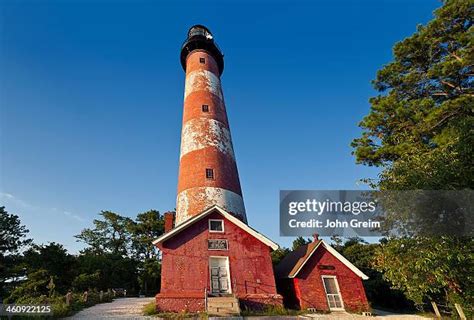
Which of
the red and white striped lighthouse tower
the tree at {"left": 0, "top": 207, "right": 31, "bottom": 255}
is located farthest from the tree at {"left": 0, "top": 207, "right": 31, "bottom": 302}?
the red and white striped lighthouse tower

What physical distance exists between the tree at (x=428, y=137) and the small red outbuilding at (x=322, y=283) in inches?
124

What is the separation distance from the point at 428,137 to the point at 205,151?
12.3 m

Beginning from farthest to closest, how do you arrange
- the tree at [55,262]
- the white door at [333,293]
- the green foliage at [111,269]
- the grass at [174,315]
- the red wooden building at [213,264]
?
the green foliage at [111,269], the tree at [55,262], the white door at [333,293], the red wooden building at [213,264], the grass at [174,315]

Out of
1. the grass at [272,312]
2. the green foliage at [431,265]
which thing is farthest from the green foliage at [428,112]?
the grass at [272,312]

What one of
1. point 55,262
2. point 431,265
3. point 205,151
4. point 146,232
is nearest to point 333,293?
point 431,265

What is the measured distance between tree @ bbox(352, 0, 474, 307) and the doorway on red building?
6880 millimetres

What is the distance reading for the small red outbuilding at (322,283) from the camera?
14.8m

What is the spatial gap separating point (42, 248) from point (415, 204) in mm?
28044

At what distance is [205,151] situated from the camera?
1834cm

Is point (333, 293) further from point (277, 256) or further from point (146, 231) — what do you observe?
point (146, 231)

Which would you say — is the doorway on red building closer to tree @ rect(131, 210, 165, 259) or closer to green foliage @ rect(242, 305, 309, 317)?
green foliage @ rect(242, 305, 309, 317)

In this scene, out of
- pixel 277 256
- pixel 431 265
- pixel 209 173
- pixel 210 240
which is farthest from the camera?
pixel 277 256

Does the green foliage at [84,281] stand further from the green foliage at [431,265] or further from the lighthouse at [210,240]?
the green foliage at [431,265]

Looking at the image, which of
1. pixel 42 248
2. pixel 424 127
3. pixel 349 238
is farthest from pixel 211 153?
pixel 349 238
